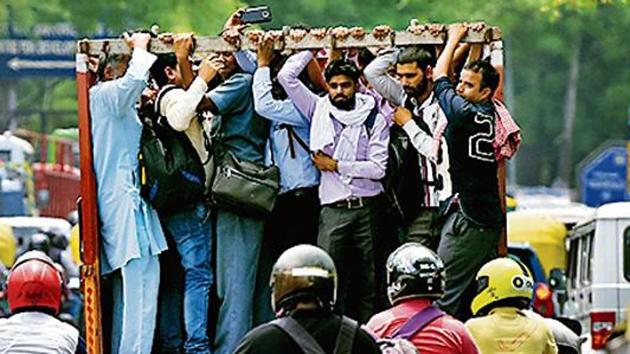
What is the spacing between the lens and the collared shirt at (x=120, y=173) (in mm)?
12031

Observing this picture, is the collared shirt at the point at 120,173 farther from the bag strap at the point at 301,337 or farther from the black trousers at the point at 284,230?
the bag strap at the point at 301,337

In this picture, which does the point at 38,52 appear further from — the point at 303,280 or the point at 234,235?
the point at 303,280

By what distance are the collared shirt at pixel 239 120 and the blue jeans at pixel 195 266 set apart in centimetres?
41

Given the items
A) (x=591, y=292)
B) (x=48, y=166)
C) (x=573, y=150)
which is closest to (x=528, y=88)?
(x=573, y=150)

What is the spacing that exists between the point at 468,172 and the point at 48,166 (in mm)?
28769

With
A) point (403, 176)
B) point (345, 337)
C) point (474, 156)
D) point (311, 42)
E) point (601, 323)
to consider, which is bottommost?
point (601, 323)

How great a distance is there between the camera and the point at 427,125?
12.3 metres

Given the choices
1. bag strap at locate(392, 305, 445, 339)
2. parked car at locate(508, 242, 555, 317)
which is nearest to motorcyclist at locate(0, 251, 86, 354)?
bag strap at locate(392, 305, 445, 339)

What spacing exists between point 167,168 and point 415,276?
8.71 ft

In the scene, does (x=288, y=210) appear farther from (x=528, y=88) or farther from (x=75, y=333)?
(x=528, y=88)

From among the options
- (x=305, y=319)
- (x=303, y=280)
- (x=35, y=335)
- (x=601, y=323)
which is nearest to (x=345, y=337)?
(x=305, y=319)

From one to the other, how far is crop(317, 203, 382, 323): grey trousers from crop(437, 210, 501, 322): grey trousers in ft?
1.51

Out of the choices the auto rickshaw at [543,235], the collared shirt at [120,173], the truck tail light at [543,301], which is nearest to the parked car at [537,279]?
the truck tail light at [543,301]

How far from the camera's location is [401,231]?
12.4m
